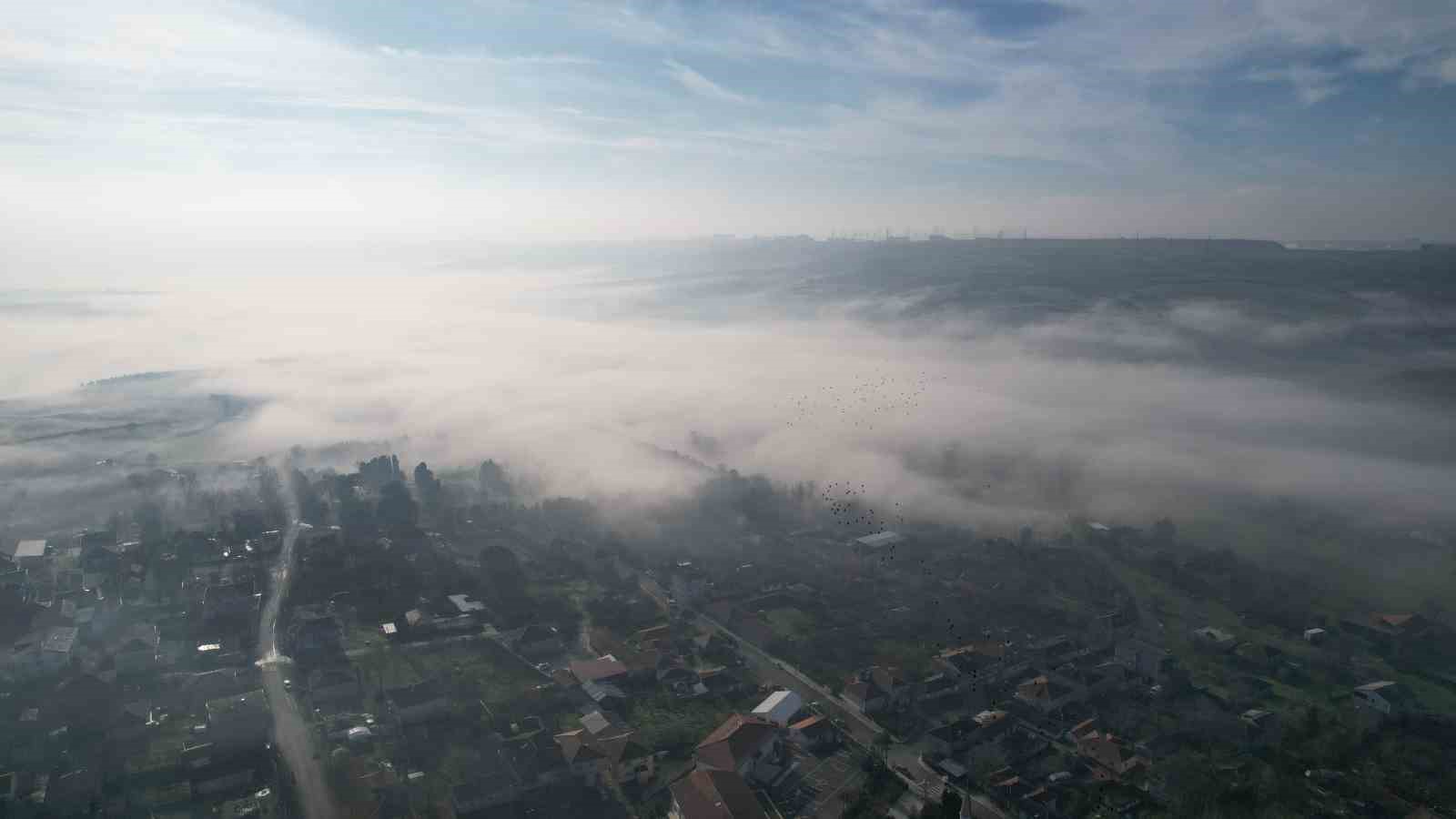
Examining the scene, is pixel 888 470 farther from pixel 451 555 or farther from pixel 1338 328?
pixel 1338 328

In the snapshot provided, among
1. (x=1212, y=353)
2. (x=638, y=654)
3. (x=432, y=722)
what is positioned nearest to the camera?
(x=432, y=722)

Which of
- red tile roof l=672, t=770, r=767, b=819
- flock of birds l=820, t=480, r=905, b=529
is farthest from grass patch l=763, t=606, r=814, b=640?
flock of birds l=820, t=480, r=905, b=529

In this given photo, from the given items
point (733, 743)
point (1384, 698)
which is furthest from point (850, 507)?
point (1384, 698)

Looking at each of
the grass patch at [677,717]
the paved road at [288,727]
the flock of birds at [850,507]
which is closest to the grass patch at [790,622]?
the grass patch at [677,717]

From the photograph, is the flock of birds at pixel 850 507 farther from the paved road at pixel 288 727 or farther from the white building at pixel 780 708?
the paved road at pixel 288 727

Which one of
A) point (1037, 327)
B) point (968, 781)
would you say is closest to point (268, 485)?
point (968, 781)
